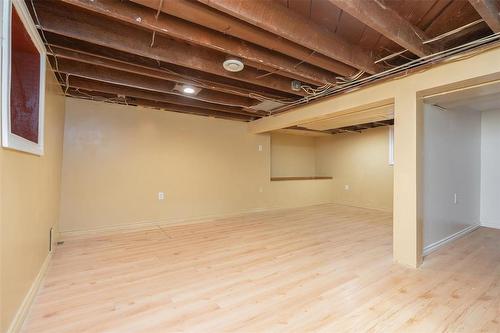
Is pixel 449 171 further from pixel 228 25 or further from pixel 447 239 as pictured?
pixel 228 25

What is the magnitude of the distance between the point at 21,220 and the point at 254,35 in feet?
7.04

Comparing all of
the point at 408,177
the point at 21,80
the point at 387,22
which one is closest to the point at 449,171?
the point at 408,177

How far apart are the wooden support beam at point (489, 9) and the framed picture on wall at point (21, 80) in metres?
2.62

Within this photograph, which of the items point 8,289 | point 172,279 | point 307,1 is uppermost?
point 307,1

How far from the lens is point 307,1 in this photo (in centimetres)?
164

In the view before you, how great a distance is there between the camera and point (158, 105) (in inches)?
158

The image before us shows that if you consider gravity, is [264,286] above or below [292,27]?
below

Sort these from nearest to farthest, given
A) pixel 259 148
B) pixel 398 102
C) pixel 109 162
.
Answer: pixel 398 102 → pixel 109 162 → pixel 259 148

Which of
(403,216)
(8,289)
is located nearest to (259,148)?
(403,216)

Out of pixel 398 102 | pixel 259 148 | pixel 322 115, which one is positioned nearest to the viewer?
pixel 398 102

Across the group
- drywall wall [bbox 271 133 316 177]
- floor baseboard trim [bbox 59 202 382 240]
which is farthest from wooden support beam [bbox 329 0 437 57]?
drywall wall [bbox 271 133 316 177]

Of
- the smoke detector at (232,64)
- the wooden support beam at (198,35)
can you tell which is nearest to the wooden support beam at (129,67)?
the smoke detector at (232,64)

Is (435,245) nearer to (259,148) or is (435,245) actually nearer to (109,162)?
(259,148)

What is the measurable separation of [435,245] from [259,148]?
3.55 m
